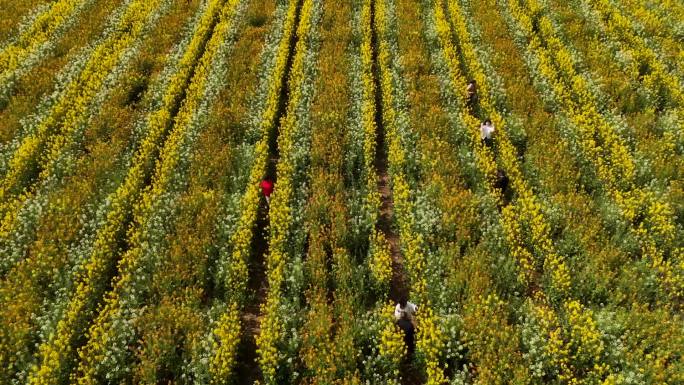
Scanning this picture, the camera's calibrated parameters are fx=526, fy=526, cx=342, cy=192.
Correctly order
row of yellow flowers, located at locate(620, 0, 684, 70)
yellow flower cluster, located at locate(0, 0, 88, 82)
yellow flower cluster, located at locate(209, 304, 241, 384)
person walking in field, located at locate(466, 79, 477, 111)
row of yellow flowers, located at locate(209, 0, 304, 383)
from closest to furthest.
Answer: yellow flower cluster, located at locate(209, 304, 241, 384), row of yellow flowers, located at locate(209, 0, 304, 383), person walking in field, located at locate(466, 79, 477, 111), yellow flower cluster, located at locate(0, 0, 88, 82), row of yellow flowers, located at locate(620, 0, 684, 70)

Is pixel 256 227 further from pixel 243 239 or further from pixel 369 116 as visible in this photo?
pixel 369 116

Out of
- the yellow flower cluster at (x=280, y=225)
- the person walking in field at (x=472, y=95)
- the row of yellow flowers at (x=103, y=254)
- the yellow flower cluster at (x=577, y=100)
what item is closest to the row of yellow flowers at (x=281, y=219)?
the yellow flower cluster at (x=280, y=225)

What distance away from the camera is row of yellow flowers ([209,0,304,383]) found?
28.0 ft

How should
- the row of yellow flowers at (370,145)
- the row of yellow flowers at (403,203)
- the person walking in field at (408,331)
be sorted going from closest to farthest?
the row of yellow flowers at (403,203) → the person walking in field at (408,331) → the row of yellow flowers at (370,145)

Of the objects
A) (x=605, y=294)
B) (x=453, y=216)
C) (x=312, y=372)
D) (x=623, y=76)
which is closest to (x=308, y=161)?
(x=453, y=216)

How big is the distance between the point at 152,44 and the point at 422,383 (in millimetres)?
14372

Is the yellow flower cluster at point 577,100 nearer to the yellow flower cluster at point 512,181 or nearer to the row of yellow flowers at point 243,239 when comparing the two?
the yellow flower cluster at point 512,181

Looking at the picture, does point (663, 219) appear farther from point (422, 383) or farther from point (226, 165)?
point (226, 165)

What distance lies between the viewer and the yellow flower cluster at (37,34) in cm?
1627

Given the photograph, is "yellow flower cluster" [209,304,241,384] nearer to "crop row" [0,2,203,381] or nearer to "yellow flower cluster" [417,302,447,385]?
"crop row" [0,2,203,381]

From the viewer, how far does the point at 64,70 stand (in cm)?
1620

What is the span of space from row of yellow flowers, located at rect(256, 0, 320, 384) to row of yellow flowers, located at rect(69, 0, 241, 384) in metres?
2.35

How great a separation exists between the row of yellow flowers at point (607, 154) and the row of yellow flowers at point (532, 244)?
6.16 ft

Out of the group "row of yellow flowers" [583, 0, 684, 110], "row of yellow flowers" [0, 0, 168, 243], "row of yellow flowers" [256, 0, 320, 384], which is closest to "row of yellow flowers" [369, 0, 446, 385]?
"row of yellow flowers" [256, 0, 320, 384]
